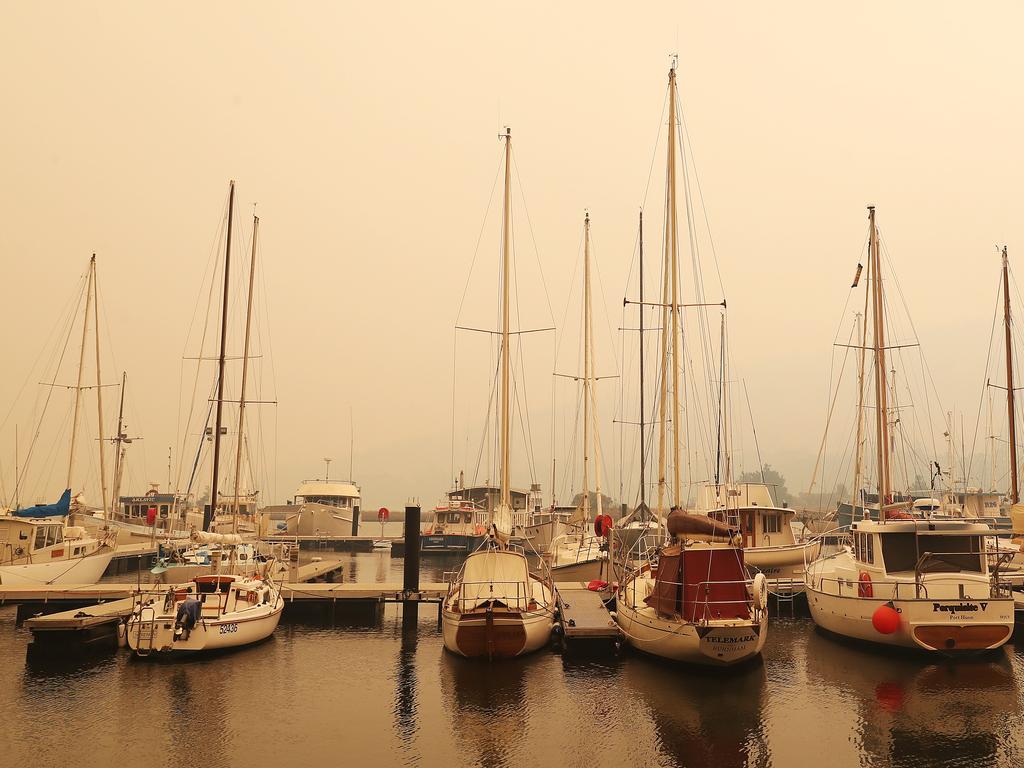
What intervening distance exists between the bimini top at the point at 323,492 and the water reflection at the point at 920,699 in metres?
61.9

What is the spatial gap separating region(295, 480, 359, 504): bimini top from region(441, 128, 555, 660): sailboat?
5526 centimetres

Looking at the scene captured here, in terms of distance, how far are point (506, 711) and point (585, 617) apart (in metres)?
7.74

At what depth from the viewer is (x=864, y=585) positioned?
23.1 meters

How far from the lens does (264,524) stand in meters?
69.9

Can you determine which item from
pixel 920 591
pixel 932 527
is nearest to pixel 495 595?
pixel 920 591

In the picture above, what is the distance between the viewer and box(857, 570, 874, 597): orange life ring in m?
23.0

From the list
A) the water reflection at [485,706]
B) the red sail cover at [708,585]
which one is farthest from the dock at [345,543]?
the red sail cover at [708,585]

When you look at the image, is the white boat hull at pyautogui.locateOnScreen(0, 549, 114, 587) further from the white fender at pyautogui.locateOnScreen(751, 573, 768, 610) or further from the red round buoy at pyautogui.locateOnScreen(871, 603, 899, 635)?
the red round buoy at pyautogui.locateOnScreen(871, 603, 899, 635)

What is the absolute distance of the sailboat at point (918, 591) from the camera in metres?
21.2

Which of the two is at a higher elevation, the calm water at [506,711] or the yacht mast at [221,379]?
the yacht mast at [221,379]

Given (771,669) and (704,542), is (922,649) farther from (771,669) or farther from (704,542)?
(704,542)

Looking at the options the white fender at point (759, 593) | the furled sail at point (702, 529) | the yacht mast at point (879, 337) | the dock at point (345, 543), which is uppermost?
the yacht mast at point (879, 337)

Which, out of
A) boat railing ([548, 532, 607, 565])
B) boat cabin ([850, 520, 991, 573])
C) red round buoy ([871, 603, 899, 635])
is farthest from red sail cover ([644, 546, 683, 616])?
boat railing ([548, 532, 607, 565])

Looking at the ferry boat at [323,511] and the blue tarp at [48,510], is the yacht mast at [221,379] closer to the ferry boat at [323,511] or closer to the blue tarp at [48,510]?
the blue tarp at [48,510]
